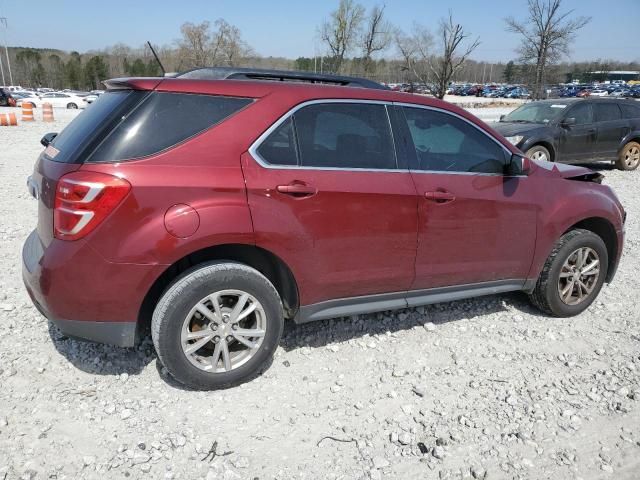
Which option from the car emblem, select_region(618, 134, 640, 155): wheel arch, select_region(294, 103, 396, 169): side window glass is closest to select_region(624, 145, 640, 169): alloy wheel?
select_region(618, 134, 640, 155): wheel arch

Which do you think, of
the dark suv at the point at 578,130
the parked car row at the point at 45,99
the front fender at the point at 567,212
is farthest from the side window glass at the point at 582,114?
the parked car row at the point at 45,99

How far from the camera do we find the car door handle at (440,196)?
3289mm

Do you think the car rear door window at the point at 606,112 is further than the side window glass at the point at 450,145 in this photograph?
Yes

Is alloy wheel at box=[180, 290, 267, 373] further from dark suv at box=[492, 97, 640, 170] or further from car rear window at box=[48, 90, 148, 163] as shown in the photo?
dark suv at box=[492, 97, 640, 170]

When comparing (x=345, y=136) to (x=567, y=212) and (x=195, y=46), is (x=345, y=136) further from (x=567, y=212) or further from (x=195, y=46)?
(x=195, y=46)

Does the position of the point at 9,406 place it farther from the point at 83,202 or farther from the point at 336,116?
the point at 336,116

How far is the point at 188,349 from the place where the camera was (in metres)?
2.84

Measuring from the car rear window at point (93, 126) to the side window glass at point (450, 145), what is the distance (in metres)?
1.77

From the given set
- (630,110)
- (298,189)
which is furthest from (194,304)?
(630,110)

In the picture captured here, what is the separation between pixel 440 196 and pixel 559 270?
143 centimetres

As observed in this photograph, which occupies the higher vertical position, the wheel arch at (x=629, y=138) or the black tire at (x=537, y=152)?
the wheel arch at (x=629, y=138)

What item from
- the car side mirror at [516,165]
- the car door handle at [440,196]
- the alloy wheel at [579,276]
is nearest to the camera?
the car door handle at [440,196]

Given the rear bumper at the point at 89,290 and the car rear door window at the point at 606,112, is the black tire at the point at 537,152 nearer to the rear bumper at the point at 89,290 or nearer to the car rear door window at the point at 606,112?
the car rear door window at the point at 606,112

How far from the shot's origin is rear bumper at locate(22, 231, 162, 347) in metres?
2.58
